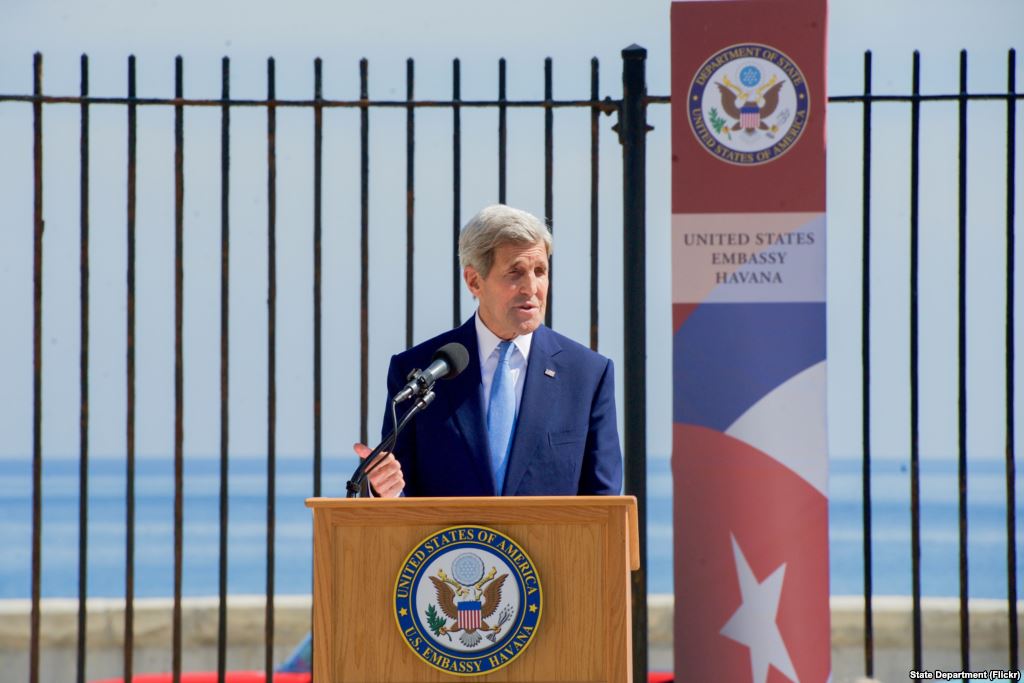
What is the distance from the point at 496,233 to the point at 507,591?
113 centimetres

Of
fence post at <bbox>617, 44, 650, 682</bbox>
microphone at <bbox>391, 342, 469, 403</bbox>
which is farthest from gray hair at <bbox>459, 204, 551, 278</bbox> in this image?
fence post at <bbox>617, 44, 650, 682</bbox>

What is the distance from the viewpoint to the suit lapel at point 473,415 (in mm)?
3492

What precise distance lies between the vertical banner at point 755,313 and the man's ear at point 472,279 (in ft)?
3.98

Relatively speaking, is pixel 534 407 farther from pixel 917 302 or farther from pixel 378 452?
pixel 917 302

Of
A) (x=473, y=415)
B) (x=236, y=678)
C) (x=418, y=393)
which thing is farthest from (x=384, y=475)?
(x=236, y=678)

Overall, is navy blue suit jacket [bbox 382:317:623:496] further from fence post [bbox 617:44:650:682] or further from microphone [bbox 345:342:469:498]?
fence post [bbox 617:44:650:682]

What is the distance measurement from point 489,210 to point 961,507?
255 centimetres

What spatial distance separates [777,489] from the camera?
4621 mm

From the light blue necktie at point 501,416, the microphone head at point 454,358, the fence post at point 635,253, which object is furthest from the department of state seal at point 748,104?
the microphone head at point 454,358

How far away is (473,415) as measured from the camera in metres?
3.54

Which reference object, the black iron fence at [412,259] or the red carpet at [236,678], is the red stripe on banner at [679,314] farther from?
the red carpet at [236,678]

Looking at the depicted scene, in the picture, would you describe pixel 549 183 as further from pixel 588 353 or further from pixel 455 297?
pixel 588 353

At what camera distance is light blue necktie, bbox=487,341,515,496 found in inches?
139

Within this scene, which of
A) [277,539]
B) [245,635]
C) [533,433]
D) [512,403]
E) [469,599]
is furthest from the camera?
[277,539]
